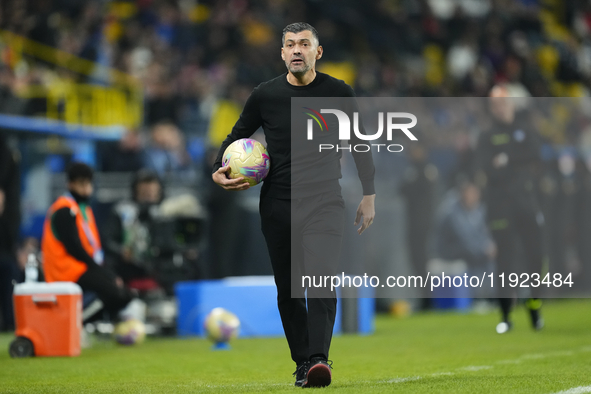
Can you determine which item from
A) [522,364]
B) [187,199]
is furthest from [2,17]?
[522,364]

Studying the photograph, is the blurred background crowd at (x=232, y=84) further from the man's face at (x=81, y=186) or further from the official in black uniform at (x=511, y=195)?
the official in black uniform at (x=511, y=195)

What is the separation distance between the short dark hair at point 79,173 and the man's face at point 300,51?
424cm

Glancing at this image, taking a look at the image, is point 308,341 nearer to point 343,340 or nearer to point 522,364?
point 522,364

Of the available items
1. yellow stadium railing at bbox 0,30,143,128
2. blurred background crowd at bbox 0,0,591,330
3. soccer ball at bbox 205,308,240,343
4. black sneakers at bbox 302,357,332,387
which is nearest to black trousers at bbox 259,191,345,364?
black sneakers at bbox 302,357,332,387

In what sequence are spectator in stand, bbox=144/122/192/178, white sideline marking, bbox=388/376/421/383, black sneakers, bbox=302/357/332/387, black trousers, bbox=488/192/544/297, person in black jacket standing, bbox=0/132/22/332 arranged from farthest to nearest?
spectator in stand, bbox=144/122/192/178
person in black jacket standing, bbox=0/132/22/332
black trousers, bbox=488/192/544/297
white sideline marking, bbox=388/376/421/383
black sneakers, bbox=302/357/332/387

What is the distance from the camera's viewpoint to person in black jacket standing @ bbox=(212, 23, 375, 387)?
5383 millimetres

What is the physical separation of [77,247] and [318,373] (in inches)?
165

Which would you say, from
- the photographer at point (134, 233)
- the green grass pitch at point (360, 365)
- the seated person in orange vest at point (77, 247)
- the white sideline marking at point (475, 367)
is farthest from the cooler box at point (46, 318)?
the white sideline marking at point (475, 367)

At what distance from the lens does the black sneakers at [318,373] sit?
5184mm

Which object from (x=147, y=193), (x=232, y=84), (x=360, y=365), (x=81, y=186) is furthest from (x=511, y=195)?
(x=232, y=84)

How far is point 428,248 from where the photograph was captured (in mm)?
14141

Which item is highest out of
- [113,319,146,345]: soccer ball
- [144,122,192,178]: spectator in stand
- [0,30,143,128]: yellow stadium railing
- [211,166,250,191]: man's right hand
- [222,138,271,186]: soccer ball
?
[0,30,143,128]: yellow stadium railing

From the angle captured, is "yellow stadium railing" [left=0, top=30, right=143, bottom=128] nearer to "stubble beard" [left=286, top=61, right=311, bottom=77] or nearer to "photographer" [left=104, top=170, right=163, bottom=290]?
"photographer" [left=104, top=170, right=163, bottom=290]

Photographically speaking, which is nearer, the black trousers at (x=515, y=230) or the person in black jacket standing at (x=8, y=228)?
the black trousers at (x=515, y=230)
